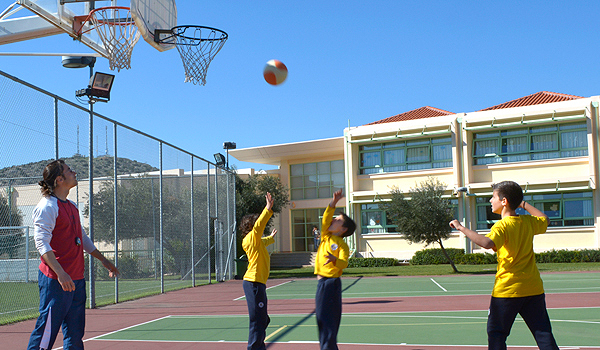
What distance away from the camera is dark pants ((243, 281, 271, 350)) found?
20.6 feet

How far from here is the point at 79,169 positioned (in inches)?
539

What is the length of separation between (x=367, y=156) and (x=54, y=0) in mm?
25860

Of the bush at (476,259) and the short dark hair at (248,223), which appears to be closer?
the short dark hair at (248,223)

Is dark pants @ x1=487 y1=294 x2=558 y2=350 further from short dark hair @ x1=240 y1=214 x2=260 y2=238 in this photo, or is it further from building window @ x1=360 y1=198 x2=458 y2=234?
building window @ x1=360 y1=198 x2=458 y2=234

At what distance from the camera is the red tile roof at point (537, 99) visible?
32.3 m

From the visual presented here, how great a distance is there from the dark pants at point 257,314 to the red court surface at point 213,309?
147cm

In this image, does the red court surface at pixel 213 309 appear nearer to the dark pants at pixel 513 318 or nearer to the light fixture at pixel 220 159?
the dark pants at pixel 513 318

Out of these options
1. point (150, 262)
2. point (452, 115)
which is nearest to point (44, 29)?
point (150, 262)

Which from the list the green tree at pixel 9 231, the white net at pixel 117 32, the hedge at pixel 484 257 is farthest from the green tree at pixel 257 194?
the white net at pixel 117 32

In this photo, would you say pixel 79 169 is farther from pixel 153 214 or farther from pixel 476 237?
pixel 476 237

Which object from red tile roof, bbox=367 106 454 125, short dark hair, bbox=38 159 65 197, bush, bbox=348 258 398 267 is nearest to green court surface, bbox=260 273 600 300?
short dark hair, bbox=38 159 65 197

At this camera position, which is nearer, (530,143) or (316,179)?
(530,143)

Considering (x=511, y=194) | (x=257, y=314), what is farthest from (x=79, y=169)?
(x=511, y=194)

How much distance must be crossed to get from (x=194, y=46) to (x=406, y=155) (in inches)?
919
